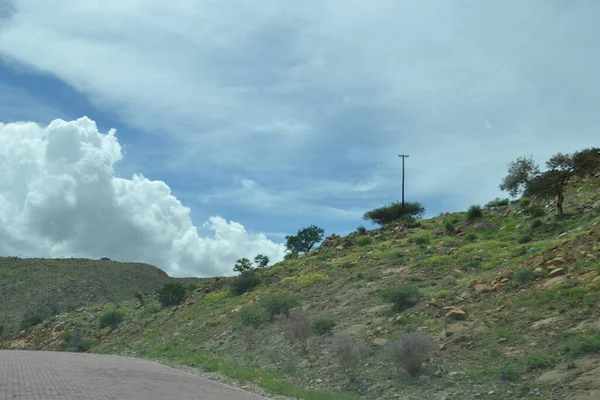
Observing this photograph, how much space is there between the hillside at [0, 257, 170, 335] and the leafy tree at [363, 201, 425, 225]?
119 feet

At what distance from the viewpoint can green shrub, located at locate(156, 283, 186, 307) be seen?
167 ft

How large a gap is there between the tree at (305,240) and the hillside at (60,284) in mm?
23206

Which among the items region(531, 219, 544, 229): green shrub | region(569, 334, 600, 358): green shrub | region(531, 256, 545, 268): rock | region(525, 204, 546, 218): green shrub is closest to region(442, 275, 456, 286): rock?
region(531, 256, 545, 268): rock

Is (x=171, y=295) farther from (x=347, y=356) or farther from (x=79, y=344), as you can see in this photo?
(x=347, y=356)

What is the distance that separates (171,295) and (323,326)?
99.9ft

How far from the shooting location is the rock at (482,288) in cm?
1991

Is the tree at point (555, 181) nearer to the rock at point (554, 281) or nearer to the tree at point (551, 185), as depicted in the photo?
the tree at point (551, 185)

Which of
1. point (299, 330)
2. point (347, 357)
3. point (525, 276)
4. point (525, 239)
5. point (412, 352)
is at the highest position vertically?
point (525, 239)

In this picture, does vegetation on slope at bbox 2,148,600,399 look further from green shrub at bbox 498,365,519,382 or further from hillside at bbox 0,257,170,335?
hillside at bbox 0,257,170,335

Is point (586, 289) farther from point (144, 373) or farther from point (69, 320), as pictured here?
point (69, 320)

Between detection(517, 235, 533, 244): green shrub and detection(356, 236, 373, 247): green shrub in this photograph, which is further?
detection(356, 236, 373, 247): green shrub

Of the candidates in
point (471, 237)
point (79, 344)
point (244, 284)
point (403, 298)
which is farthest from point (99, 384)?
point (79, 344)

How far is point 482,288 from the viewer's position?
20.2 metres

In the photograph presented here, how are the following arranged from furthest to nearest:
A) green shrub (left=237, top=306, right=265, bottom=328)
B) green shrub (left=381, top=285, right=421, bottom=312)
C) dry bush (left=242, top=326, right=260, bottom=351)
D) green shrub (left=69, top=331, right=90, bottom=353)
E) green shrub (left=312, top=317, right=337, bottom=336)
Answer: green shrub (left=69, top=331, right=90, bottom=353), green shrub (left=237, top=306, right=265, bottom=328), dry bush (left=242, top=326, right=260, bottom=351), green shrub (left=312, top=317, right=337, bottom=336), green shrub (left=381, top=285, right=421, bottom=312)
